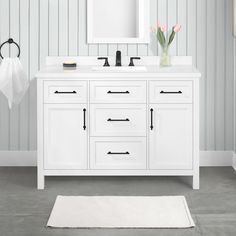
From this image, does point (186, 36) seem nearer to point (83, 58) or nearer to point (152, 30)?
point (152, 30)

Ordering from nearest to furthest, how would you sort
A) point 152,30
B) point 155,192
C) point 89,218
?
point 89,218, point 155,192, point 152,30

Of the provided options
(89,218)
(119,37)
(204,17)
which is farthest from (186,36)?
(89,218)

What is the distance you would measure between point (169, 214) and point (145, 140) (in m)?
0.81

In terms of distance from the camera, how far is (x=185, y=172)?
14.9 ft

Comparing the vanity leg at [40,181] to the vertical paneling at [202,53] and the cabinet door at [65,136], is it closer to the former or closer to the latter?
the cabinet door at [65,136]

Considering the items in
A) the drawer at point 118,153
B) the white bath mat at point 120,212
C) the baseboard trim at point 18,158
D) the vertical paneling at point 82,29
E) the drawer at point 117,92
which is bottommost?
the white bath mat at point 120,212

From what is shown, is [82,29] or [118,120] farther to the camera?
[82,29]

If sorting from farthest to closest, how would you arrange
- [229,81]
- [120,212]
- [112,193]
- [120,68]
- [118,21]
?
[229,81], [118,21], [120,68], [112,193], [120,212]

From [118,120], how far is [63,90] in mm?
438

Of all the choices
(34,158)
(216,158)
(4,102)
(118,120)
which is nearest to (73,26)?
(4,102)

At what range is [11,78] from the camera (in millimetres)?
4961

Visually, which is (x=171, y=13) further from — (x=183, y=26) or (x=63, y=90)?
(x=63, y=90)

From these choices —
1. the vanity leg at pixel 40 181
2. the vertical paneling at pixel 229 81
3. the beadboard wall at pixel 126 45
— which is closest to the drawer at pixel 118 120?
the vanity leg at pixel 40 181

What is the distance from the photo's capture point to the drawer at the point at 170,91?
4477 mm
